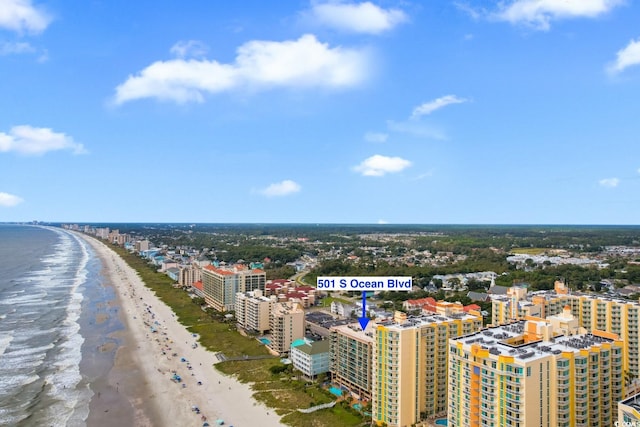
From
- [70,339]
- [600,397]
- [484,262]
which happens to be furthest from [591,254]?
[70,339]

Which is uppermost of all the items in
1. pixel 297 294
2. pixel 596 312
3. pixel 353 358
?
pixel 596 312

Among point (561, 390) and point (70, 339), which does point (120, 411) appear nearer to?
point (70, 339)

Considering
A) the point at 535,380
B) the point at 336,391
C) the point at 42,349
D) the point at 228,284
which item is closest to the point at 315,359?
the point at 336,391

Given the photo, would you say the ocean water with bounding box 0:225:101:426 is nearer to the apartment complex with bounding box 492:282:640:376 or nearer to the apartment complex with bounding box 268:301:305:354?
the apartment complex with bounding box 268:301:305:354

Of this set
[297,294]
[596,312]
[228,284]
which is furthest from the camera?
[297,294]

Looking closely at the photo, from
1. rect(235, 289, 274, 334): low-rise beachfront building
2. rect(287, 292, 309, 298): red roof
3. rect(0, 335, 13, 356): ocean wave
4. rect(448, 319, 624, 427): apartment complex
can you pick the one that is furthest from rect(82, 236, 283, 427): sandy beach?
rect(287, 292, 309, 298): red roof

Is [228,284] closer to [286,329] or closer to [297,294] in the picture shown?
[297,294]

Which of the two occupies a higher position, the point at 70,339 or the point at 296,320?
the point at 296,320
